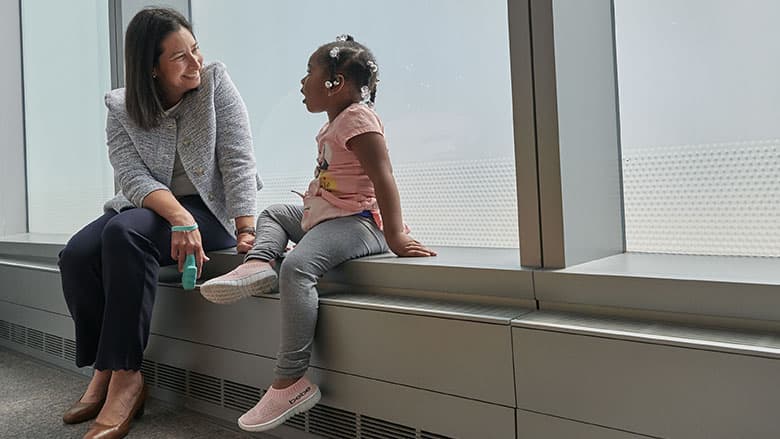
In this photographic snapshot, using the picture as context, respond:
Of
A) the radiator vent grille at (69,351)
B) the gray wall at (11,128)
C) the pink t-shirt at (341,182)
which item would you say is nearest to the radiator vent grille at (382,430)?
the pink t-shirt at (341,182)

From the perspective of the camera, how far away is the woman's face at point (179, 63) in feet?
5.00

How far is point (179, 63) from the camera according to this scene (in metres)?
1.52

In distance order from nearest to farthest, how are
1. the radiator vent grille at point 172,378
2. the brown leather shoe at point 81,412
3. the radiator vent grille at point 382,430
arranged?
the radiator vent grille at point 382,430 < the brown leather shoe at point 81,412 < the radiator vent grille at point 172,378

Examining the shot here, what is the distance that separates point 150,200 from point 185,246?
16 centimetres

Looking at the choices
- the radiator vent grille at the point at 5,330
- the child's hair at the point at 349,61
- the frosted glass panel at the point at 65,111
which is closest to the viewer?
the child's hair at the point at 349,61

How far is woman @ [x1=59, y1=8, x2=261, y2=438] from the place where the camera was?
1.39 metres

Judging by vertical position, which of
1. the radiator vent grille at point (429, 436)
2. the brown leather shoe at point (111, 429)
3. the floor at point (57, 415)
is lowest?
the floor at point (57, 415)

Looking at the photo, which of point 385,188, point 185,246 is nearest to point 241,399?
point 185,246

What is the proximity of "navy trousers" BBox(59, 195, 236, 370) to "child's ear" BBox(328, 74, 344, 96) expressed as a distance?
1.67ft

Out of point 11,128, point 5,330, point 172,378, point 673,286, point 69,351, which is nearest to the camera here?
point 673,286

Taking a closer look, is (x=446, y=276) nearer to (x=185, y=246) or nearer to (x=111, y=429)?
(x=185, y=246)

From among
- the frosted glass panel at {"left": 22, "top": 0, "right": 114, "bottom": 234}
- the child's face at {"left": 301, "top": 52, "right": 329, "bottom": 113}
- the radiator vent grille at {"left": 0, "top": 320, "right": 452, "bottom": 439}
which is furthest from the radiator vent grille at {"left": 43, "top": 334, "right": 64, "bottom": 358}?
the child's face at {"left": 301, "top": 52, "right": 329, "bottom": 113}

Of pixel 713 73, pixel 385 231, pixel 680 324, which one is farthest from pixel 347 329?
pixel 713 73

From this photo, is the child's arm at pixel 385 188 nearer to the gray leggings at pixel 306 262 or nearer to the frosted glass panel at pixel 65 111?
the gray leggings at pixel 306 262
